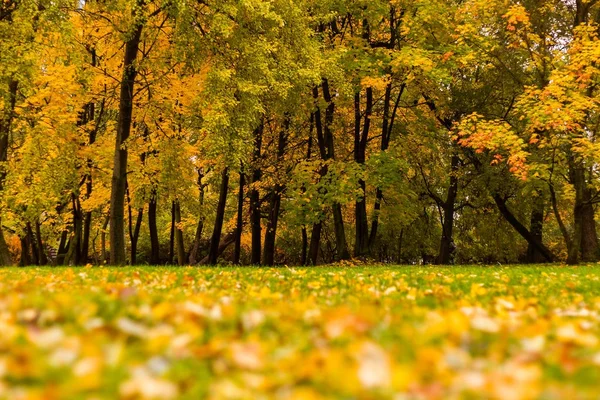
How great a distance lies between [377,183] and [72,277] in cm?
1275

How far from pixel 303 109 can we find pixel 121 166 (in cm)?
750

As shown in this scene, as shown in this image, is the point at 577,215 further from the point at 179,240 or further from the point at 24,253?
the point at 24,253

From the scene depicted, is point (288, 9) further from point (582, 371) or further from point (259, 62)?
point (582, 371)

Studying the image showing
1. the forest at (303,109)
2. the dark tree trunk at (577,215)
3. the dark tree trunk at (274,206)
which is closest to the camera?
the forest at (303,109)

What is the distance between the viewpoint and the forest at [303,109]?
13781mm

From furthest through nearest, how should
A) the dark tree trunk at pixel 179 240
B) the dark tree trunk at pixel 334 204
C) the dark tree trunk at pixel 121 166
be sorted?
the dark tree trunk at pixel 179 240 → the dark tree trunk at pixel 334 204 → the dark tree trunk at pixel 121 166

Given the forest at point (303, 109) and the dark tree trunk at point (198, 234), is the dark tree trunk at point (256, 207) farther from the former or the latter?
the dark tree trunk at point (198, 234)

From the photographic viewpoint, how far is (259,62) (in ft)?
44.6

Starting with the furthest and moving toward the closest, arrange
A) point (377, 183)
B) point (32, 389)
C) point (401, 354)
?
point (377, 183)
point (401, 354)
point (32, 389)

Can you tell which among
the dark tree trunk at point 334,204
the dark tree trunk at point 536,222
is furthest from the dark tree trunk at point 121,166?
the dark tree trunk at point 536,222

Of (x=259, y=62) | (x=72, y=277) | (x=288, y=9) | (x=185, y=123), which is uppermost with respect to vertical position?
(x=288, y=9)

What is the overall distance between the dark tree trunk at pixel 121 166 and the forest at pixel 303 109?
0.18ft

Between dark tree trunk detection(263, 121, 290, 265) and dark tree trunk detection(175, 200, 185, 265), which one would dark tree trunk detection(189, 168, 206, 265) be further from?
dark tree trunk detection(263, 121, 290, 265)

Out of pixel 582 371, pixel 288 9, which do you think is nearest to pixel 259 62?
pixel 288 9
